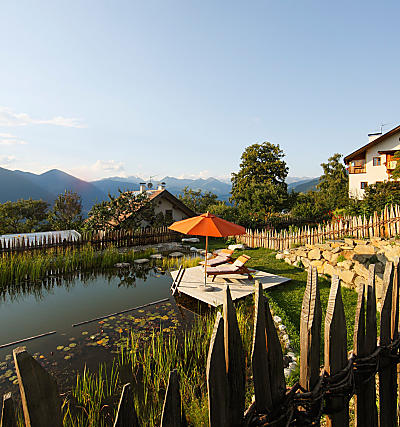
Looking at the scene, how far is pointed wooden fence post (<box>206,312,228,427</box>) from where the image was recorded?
1.08 metres

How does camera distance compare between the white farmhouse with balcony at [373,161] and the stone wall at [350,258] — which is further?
the white farmhouse with balcony at [373,161]

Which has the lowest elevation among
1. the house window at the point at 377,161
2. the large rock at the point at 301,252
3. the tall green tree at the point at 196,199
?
the large rock at the point at 301,252

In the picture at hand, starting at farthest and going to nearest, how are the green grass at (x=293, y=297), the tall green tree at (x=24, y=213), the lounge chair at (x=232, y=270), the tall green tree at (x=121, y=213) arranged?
the tall green tree at (x=24, y=213) → the tall green tree at (x=121, y=213) → the lounge chair at (x=232, y=270) → the green grass at (x=293, y=297)

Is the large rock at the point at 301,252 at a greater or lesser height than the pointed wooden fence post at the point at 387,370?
lesser

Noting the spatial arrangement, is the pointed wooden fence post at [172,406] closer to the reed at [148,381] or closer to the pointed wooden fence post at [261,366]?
the pointed wooden fence post at [261,366]

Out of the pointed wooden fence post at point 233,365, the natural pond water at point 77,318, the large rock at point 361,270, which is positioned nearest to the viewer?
the pointed wooden fence post at point 233,365

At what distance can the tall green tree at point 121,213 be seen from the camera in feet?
48.5

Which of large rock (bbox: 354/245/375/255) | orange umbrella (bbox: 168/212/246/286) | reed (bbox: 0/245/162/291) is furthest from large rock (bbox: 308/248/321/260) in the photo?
reed (bbox: 0/245/162/291)

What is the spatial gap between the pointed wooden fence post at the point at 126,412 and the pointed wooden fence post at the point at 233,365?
0.40 m

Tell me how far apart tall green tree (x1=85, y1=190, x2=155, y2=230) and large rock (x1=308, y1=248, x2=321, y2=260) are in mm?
10298

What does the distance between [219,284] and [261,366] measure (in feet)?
21.4

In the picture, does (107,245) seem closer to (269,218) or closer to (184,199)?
(269,218)

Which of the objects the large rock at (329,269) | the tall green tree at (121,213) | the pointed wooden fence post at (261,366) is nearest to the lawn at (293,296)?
the large rock at (329,269)

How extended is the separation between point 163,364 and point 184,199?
104 ft
